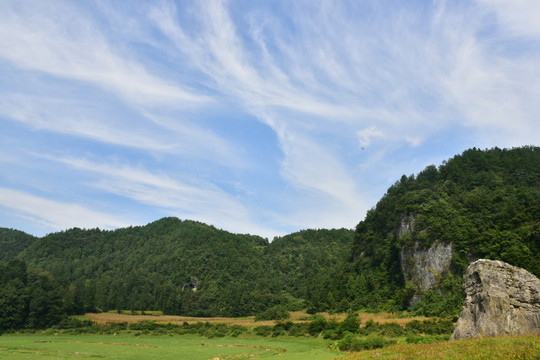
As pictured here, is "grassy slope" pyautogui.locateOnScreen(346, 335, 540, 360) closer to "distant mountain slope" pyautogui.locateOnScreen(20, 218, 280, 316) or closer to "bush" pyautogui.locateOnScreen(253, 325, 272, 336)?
"bush" pyautogui.locateOnScreen(253, 325, 272, 336)

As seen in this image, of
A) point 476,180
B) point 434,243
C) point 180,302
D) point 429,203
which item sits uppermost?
point 476,180

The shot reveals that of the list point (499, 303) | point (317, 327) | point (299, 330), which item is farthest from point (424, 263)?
point (499, 303)

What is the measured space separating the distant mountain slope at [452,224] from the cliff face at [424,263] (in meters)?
0.24

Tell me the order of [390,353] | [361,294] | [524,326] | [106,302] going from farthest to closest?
[106,302]
[361,294]
[524,326]
[390,353]

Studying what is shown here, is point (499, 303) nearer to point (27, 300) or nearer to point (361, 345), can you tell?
point (361, 345)

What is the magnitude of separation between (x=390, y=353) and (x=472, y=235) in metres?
60.3

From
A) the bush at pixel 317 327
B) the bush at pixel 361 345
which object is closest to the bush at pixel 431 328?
the bush at pixel 361 345

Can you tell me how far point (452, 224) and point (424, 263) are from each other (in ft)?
33.1

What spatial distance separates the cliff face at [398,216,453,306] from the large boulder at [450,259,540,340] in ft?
152

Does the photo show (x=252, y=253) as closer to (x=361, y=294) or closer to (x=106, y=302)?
(x=106, y=302)

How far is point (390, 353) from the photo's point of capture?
74.2ft

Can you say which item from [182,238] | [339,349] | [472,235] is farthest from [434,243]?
[182,238]

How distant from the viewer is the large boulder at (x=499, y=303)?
2528 centimetres

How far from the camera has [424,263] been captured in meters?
75.8
